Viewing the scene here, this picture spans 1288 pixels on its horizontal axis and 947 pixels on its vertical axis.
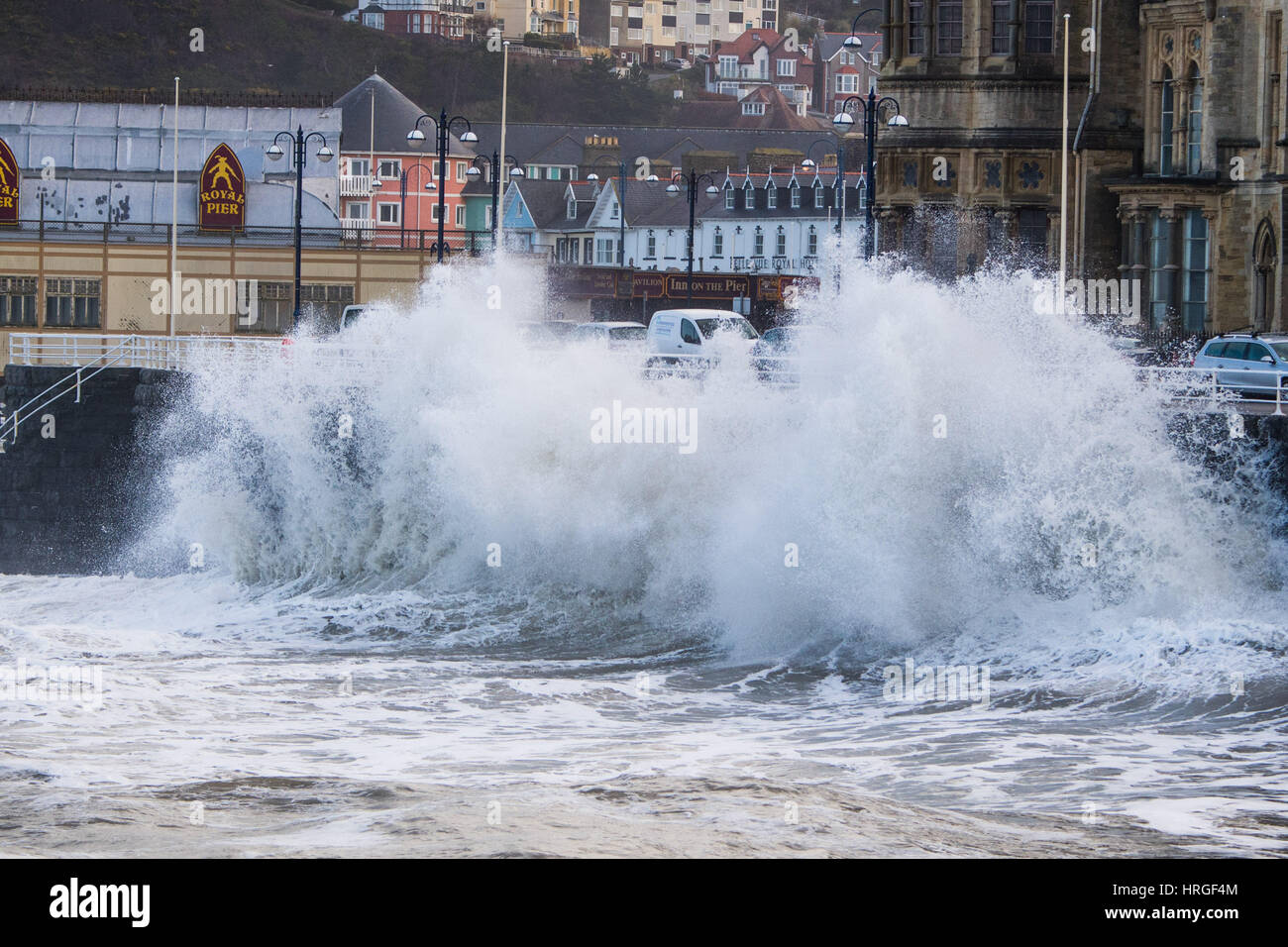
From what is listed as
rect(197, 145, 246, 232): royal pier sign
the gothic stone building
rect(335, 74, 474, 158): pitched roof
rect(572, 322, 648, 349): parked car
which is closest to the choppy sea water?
rect(572, 322, 648, 349): parked car

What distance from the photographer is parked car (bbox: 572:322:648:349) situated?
1372 inches

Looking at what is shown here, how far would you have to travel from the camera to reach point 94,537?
111 feet

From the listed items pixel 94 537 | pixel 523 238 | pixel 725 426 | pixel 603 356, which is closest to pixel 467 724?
pixel 725 426

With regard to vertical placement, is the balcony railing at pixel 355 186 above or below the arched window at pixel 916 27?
above

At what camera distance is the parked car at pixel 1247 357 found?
27.6 metres

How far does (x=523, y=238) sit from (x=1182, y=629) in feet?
307

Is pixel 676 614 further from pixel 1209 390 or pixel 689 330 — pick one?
pixel 689 330

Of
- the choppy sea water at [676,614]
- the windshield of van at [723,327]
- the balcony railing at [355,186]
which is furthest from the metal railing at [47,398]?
the balcony railing at [355,186]

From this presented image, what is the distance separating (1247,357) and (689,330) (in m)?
10.7

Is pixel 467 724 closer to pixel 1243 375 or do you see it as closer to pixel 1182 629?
pixel 1182 629

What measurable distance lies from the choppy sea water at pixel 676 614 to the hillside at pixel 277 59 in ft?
438

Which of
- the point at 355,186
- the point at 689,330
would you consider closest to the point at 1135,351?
the point at 689,330

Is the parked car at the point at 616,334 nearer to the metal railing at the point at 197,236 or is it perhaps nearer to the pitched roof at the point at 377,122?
the metal railing at the point at 197,236

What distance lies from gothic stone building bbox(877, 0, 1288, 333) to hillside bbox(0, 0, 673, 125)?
398 feet
